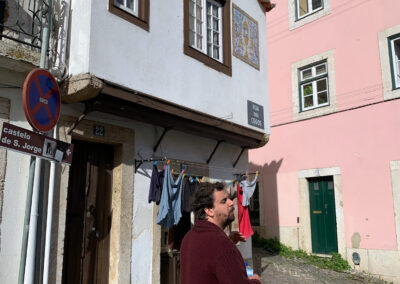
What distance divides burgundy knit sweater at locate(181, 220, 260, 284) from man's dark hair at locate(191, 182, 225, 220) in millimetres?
199

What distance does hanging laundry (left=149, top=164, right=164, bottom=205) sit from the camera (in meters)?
6.42

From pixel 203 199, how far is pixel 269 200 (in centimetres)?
1047

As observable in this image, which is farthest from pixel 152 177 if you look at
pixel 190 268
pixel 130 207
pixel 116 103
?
pixel 190 268

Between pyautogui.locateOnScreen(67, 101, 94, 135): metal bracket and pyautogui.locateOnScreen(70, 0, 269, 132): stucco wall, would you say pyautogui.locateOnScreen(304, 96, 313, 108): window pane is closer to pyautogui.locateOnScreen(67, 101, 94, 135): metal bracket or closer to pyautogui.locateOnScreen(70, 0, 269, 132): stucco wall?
pyautogui.locateOnScreen(70, 0, 269, 132): stucco wall

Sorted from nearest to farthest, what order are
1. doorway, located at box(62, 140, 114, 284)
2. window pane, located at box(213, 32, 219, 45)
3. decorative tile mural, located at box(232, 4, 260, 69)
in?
doorway, located at box(62, 140, 114, 284) < window pane, located at box(213, 32, 219, 45) < decorative tile mural, located at box(232, 4, 260, 69)

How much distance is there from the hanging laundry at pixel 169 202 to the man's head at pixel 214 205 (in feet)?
11.0

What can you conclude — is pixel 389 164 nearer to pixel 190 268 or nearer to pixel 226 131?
pixel 226 131

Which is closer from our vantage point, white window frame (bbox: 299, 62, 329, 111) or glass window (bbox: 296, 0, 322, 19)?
white window frame (bbox: 299, 62, 329, 111)

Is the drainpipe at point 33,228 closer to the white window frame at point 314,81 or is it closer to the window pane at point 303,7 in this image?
the white window frame at point 314,81

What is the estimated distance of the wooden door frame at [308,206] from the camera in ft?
36.5

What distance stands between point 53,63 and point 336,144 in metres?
8.43

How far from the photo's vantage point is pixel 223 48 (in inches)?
333

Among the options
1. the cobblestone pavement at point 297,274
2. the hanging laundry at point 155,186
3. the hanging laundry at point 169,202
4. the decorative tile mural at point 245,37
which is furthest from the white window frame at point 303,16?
the hanging laundry at point 155,186

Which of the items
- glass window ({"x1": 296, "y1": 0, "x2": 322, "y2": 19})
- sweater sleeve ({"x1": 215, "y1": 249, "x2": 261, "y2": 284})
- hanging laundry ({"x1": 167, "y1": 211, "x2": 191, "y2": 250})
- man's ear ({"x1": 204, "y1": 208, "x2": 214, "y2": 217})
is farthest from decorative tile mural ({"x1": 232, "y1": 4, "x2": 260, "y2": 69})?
sweater sleeve ({"x1": 215, "y1": 249, "x2": 261, "y2": 284})
